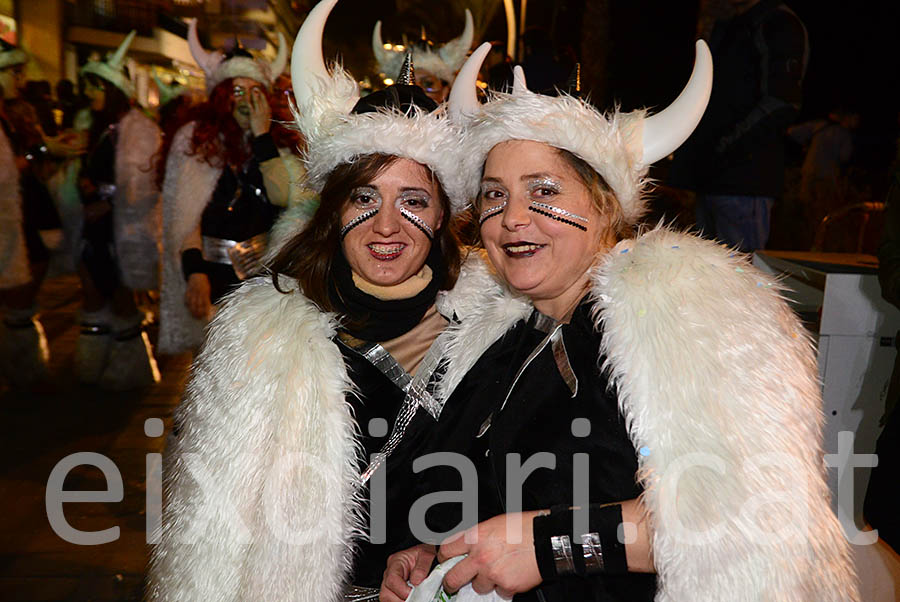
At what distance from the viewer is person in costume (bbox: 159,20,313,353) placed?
3982mm

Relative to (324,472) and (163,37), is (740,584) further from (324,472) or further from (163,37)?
(163,37)

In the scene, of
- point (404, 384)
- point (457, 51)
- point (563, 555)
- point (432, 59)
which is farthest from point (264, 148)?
point (563, 555)

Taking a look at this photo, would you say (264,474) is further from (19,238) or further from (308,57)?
(19,238)

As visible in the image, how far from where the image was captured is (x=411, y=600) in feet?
5.78

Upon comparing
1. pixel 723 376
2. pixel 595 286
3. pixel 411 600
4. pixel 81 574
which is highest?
pixel 595 286

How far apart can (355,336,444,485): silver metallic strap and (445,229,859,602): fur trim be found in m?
0.62

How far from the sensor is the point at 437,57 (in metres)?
4.94

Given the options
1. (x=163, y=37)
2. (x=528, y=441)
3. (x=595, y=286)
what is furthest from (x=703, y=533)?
(x=163, y=37)

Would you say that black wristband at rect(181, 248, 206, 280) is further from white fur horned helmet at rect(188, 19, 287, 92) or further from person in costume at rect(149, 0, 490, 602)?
person in costume at rect(149, 0, 490, 602)

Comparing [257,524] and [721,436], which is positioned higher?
[721,436]

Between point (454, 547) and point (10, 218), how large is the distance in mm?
4814

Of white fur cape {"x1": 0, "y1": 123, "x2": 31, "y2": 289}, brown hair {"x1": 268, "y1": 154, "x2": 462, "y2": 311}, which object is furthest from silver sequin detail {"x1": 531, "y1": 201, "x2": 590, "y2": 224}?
white fur cape {"x1": 0, "y1": 123, "x2": 31, "y2": 289}

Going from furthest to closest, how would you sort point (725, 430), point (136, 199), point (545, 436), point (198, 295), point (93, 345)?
point (93, 345) < point (136, 199) < point (198, 295) < point (545, 436) < point (725, 430)

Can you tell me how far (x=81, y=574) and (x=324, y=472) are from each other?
7.07ft
